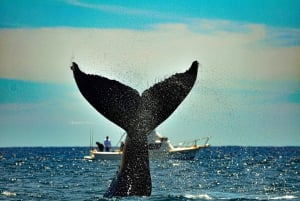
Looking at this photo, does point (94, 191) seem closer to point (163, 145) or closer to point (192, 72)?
point (192, 72)

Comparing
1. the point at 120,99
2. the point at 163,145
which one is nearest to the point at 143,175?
the point at 120,99

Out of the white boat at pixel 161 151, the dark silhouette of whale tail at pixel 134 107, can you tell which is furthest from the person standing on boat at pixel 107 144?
the dark silhouette of whale tail at pixel 134 107

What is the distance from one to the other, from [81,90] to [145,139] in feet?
4.61

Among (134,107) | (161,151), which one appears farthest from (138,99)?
(161,151)

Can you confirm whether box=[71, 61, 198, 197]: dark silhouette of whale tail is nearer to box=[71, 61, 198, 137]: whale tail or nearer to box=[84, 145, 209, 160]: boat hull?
box=[71, 61, 198, 137]: whale tail

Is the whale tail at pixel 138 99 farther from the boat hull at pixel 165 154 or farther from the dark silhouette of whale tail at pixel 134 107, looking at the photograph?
the boat hull at pixel 165 154

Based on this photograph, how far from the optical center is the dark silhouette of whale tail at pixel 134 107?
10.6 metres

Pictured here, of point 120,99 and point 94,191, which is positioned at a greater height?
point 120,99

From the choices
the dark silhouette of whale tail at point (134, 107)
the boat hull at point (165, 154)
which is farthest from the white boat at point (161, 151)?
the dark silhouette of whale tail at point (134, 107)

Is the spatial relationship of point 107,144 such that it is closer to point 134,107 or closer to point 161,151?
point 161,151

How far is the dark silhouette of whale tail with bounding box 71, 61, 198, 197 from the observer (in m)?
10.6

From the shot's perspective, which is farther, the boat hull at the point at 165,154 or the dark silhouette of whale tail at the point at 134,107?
the boat hull at the point at 165,154

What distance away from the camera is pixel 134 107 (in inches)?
429

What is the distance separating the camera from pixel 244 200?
492 inches
